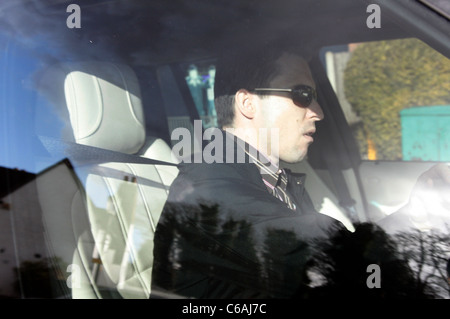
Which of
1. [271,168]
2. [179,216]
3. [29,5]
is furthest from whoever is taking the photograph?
[271,168]

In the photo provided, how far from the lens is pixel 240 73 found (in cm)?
143

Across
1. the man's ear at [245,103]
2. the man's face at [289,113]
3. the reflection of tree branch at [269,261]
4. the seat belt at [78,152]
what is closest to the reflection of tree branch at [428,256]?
the reflection of tree branch at [269,261]

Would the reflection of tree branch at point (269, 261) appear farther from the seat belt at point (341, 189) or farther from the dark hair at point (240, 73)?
the dark hair at point (240, 73)

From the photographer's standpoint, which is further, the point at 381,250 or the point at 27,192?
the point at 27,192

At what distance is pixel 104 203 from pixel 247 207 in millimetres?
431

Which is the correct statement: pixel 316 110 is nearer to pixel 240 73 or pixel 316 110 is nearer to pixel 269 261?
pixel 240 73

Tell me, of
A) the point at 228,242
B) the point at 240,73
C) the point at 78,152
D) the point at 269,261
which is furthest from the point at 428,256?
the point at 78,152

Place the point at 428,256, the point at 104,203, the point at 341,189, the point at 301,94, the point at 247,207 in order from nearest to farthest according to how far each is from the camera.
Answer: the point at 428,256 → the point at 247,207 → the point at 104,203 → the point at 301,94 → the point at 341,189

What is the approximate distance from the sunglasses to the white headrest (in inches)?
20.0

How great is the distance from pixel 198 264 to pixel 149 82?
3.07 feet

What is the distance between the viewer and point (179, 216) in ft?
3.87
